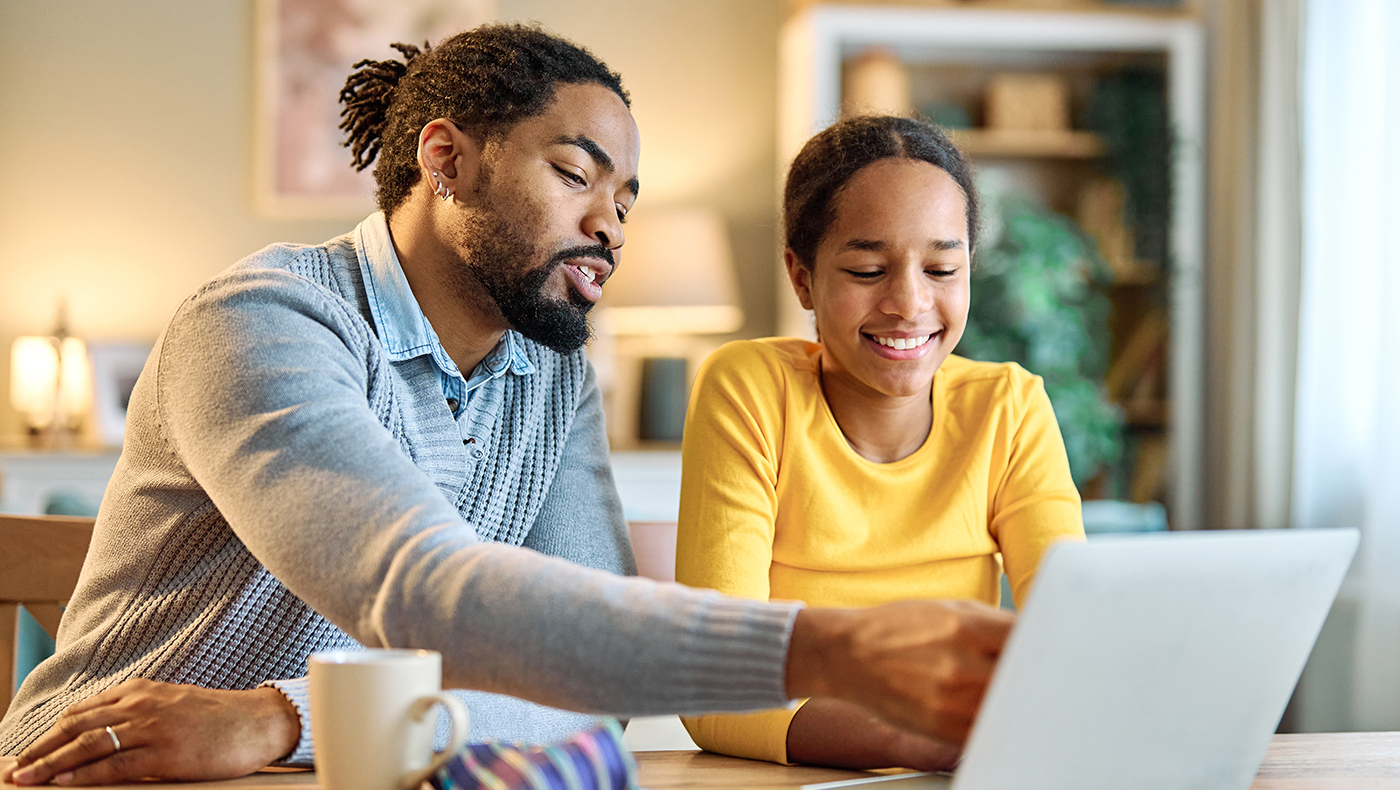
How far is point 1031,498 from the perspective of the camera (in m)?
1.12

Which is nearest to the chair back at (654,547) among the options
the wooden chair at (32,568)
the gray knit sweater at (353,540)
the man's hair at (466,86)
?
the gray knit sweater at (353,540)

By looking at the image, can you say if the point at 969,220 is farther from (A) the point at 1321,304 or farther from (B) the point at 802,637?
(A) the point at 1321,304

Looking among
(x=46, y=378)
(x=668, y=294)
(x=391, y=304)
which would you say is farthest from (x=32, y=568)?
(x=46, y=378)

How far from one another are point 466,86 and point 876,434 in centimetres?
52

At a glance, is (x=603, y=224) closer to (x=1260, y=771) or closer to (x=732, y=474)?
(x=732, y=474)

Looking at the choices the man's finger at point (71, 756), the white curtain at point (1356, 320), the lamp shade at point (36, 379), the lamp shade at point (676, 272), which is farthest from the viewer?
the lamp shade at point (36, 379)

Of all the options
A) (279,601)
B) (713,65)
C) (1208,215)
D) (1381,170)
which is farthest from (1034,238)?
(279,601)

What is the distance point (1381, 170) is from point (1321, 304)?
0.32 m

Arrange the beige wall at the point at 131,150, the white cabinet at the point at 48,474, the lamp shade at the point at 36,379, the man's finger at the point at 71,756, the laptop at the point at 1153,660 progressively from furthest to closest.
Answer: the beige wall at the point at 131,150 < the lamp shade at the point at 36,379 < the white cabinet at the point at 48,474 < the man's finger at the point at 71,756 < the laptop at the point at 1153,660

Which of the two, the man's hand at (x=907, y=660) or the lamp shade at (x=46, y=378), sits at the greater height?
the man's hand at (x=907, y=660)

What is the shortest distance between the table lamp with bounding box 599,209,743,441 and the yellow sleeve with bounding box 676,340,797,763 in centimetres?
201

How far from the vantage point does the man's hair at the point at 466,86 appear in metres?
1.11

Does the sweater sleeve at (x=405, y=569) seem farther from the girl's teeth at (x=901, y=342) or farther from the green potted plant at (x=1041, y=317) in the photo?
the green potted plant at (x=1041, y=317)

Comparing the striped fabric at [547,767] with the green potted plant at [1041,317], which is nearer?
the striped fabric at [547,767]
